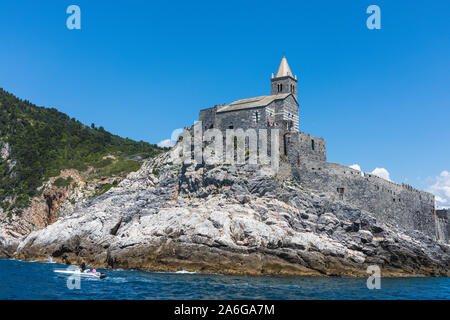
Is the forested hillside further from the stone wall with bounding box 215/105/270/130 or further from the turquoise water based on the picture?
the turquoise water

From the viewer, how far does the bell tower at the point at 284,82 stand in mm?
55781

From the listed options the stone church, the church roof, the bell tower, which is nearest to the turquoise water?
the stone church

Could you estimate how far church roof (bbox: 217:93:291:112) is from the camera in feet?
172

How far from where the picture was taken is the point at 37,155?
7219 centimetres

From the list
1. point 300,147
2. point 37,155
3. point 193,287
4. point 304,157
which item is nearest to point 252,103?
point 300,147

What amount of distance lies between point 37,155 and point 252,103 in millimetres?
41500

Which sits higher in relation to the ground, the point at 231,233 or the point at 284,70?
the point at 284,70

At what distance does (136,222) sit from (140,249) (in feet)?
18.5

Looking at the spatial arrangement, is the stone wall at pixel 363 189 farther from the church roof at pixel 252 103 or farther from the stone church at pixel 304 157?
the church roof at pixel 252 103

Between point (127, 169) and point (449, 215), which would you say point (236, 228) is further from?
point (449, 215)

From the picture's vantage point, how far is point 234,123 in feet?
175

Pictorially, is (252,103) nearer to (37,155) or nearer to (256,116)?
(256,116)

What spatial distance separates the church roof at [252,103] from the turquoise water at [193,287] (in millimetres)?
24429

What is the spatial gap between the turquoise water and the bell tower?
1105 inches
